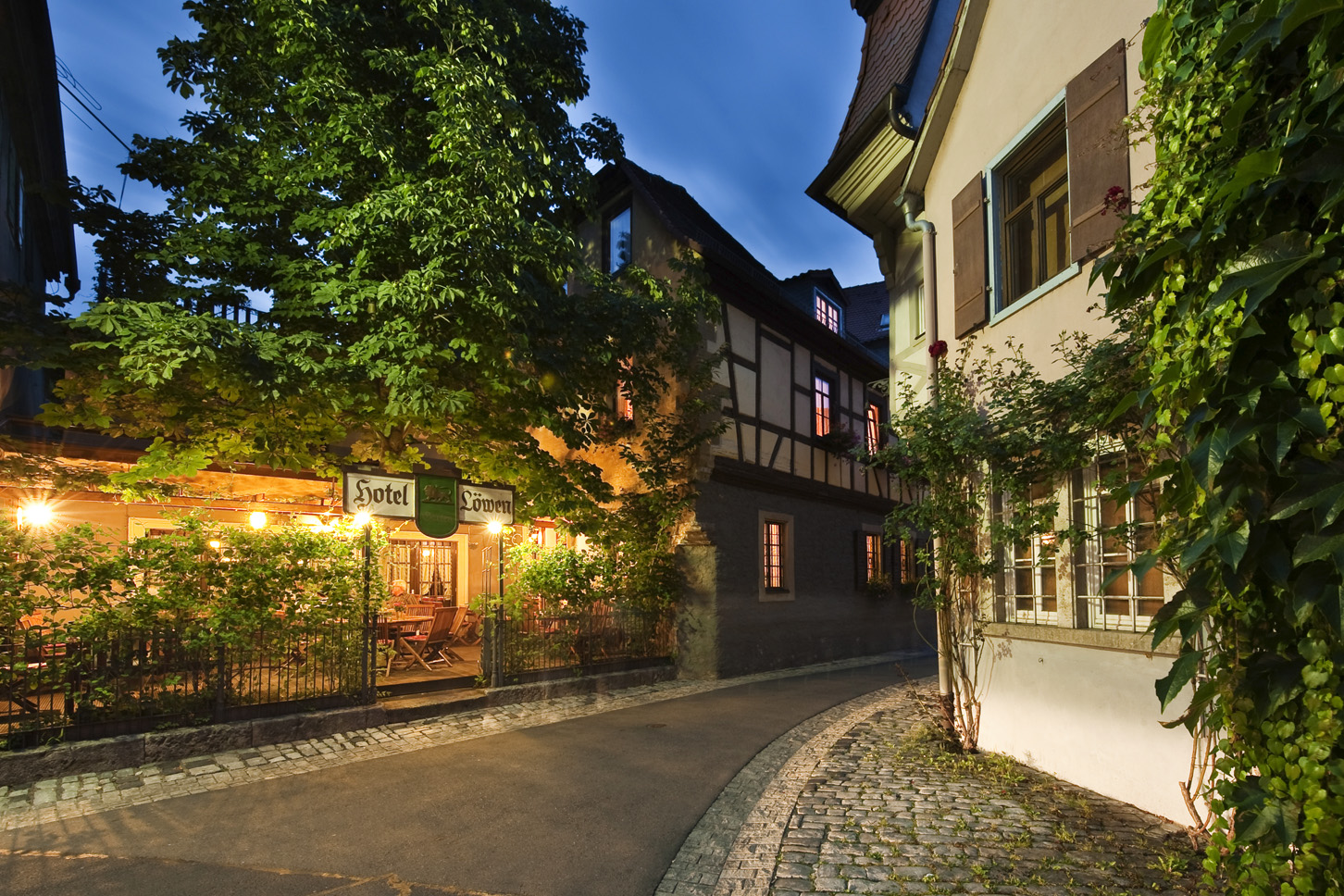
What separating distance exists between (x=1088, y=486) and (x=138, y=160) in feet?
35.3

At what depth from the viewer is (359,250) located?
9.06 meters

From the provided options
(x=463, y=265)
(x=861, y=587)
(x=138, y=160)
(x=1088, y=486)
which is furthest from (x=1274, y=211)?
(x=861, y=587)

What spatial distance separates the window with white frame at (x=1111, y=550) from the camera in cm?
555

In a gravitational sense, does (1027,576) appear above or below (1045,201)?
below

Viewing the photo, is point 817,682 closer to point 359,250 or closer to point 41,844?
point 359,250

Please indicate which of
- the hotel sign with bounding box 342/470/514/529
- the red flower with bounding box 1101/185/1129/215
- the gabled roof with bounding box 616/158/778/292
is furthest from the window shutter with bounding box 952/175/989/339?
the hotel sign with bounding box 342/470/514/529

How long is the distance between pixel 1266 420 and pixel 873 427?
1757 centimetres

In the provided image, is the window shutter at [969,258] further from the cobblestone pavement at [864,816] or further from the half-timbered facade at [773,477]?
the half-timbered facade at [773,477]

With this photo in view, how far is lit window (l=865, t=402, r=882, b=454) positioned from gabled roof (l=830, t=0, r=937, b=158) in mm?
9209

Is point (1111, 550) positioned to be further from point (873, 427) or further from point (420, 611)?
point (873, 427)

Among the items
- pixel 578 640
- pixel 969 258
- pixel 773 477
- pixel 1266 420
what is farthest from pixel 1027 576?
pixel 773 477

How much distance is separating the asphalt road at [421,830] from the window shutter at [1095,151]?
17.2 ft

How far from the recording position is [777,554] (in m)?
15.4

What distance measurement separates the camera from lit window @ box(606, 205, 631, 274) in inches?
606
